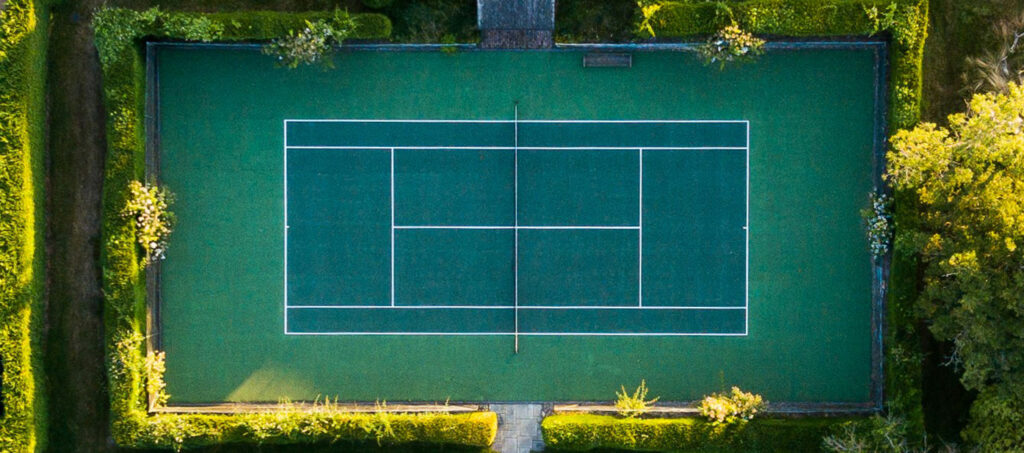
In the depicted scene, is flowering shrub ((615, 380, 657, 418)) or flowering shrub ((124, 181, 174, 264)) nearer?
flowering shrub ((124, 181, 174, 264))

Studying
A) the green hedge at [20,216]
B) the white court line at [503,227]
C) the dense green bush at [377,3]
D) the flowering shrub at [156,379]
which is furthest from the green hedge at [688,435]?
the green hedge at [20,216]

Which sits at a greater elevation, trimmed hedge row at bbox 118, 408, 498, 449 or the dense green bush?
the dense green bush

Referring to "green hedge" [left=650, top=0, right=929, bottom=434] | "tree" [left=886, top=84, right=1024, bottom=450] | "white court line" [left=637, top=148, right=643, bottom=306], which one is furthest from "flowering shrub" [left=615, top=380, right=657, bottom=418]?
"tree" [left=886, top=84, right=1024, bottom=450]

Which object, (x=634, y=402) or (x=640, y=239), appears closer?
(x=634, y=402)

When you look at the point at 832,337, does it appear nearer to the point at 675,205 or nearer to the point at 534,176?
the point at 675,205

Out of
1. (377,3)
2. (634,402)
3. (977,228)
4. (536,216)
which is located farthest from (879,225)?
(377,3)

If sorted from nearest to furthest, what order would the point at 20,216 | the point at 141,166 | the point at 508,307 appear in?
the point at 20,216
the point at 141,166
the point at 508,307

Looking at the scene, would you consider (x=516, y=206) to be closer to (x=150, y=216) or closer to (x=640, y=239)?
(x=640, y=239)

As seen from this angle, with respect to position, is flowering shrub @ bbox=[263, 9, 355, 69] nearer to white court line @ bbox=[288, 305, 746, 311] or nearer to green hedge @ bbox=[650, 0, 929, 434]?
white court line @ bbox=[288, 305, 746, 311]
